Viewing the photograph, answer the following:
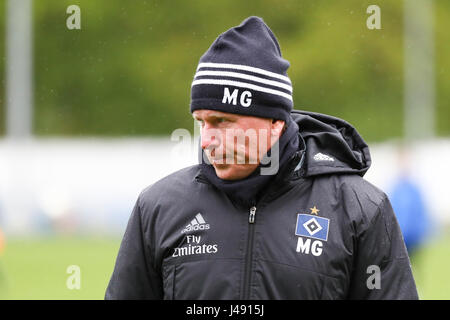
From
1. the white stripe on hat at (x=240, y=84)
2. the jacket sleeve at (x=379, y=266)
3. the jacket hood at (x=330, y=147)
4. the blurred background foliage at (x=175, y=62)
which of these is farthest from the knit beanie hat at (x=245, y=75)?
the blurred background foliage at (x=175, y=62)

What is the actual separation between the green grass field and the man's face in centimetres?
720

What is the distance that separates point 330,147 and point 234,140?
44 cm

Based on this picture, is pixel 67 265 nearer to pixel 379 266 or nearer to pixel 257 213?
pixel 257 213

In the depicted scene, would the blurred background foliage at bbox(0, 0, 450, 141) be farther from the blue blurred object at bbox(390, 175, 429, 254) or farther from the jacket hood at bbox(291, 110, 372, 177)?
the jacket hood at bbox(291, 110, 372, 177)

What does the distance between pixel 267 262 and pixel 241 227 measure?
163mm

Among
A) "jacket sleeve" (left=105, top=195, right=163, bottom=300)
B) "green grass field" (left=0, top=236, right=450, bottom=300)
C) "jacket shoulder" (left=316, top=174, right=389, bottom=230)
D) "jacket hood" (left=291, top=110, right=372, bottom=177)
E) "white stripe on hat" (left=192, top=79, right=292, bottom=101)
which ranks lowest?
"green grass field" (left=0, top=236, right=450, bottom=300)

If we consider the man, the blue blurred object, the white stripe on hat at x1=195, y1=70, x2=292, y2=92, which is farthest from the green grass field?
the white stripe on hat at x1=195, y1=70, x2=292, y2=92

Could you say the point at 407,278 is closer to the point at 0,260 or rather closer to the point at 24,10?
the point at 0,260

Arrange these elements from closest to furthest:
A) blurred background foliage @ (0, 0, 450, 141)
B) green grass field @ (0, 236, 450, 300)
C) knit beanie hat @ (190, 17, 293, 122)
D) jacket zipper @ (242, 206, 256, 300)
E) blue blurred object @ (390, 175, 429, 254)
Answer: jacket zipper @ (242, 206, 256, 300)
knit beanie hat @ (190, 17, 293, 122)
blue blurred object @ (390, 175, 429, 254)
green grass field @ (0, 236, 450, 300)
blurred background foliage @ (0, 0, 450, 141)

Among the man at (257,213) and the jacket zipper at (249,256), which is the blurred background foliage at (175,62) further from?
the jacket zipper at (249,256)

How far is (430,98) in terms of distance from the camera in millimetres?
28375

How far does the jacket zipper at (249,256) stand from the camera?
3314mm

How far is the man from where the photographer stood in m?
3.35

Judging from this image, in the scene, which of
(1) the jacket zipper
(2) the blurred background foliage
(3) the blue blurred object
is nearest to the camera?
(1) the jacket zipper
